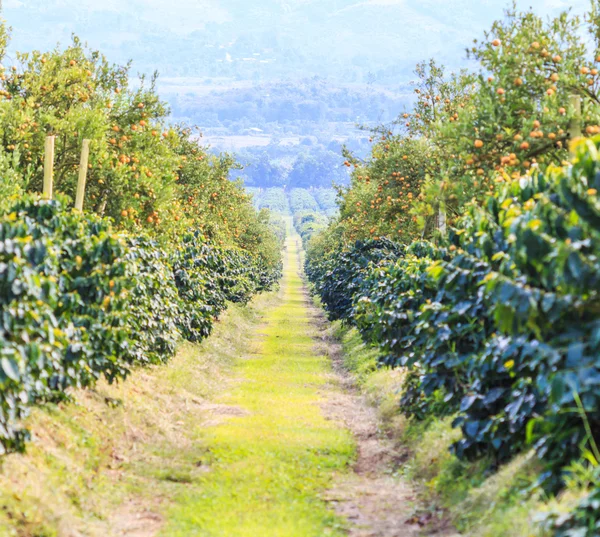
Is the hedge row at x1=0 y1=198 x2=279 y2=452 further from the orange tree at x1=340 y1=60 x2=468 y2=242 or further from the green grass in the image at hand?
the orange tree at x1=340 y1=60 x2=468 y2=242

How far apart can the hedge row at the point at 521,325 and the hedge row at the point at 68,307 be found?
12.6 ft

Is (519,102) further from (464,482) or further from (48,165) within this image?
(48,165)

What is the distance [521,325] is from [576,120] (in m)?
5.64

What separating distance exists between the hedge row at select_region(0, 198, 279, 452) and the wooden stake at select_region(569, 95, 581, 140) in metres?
5.99

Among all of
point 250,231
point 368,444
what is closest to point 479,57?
point 368,444

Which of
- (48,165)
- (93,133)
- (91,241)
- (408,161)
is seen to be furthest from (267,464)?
(408,161)

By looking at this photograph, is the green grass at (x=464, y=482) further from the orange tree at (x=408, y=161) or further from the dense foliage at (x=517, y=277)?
the orange tree at (x=408, y=161)

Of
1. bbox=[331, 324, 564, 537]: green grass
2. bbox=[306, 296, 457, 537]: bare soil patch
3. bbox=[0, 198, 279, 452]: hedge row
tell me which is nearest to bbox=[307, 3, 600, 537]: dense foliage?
bbox=[331, 324, 564, 537]: green grass

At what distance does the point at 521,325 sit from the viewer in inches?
212

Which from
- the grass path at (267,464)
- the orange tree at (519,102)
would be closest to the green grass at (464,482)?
the grass path at (267,464)

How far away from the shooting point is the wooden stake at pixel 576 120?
32.6 ft

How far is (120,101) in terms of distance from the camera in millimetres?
17500

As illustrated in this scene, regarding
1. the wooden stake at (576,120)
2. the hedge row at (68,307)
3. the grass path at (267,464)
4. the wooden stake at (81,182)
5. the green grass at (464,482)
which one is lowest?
the grass path at (267,464)

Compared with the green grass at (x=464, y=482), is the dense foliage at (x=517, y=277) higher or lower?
higher
